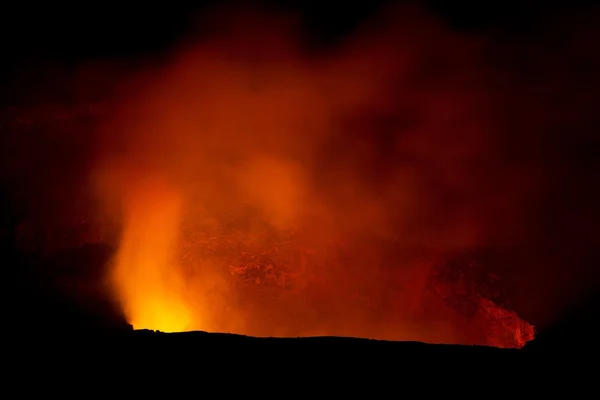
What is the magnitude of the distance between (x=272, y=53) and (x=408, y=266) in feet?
17.0

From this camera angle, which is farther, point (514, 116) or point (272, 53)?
point (272, 53)

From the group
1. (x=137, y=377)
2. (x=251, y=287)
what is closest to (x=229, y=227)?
(x=251, y=287)

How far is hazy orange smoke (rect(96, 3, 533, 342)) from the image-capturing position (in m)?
8.95

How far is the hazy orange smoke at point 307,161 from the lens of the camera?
8.95m

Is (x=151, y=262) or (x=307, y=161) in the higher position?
(x=307, y=161)

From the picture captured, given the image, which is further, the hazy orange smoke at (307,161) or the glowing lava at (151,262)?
the hazy orange smoke at (307,161)

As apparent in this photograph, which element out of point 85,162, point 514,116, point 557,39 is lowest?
point 85,162

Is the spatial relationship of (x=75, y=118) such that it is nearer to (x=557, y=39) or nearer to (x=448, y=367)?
(x=448, y=367)

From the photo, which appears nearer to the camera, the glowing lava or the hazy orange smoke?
the glowing lava

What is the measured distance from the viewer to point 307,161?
981 centimetres

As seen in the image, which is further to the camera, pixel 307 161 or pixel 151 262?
pixel 307 161

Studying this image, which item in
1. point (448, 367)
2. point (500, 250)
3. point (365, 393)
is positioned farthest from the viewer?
point (500, 250)

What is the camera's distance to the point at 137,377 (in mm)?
3166

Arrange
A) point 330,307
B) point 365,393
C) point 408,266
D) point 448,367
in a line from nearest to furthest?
1. point 365,393
2. point 448,367
3. point 408,266
4. point 330,307
